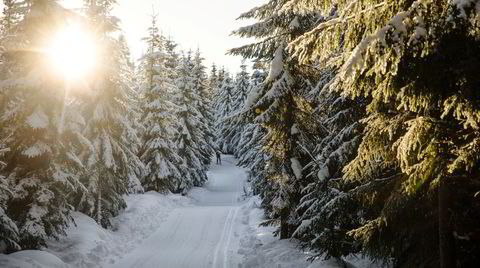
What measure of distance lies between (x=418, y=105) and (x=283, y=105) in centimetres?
902

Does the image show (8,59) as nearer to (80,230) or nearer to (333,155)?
(80,230)

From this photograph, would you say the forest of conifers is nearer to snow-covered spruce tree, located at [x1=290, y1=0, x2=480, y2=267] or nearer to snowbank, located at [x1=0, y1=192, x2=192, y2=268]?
snow-covered spruce tree, located at [x1=290, y1=0, x2=480, y2=267]

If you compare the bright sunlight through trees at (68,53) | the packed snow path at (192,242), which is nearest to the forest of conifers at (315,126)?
the bright sunlight through trees at (68,53)

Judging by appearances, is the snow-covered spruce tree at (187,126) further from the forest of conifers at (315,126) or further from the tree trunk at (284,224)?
the tree trunk at (284,224)

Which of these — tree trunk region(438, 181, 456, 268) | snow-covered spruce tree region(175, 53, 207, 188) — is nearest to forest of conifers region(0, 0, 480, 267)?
tree trunk region(438, 181, 456, 268)

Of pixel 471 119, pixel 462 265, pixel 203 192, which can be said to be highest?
pixel 471 119

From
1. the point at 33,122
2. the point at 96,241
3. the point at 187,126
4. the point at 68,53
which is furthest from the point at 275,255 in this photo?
the point at 187,126

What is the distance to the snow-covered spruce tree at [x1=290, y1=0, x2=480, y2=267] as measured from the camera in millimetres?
4727

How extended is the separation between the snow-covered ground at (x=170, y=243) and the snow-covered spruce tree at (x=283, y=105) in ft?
7.15

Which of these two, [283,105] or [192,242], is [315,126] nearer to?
[283,105]

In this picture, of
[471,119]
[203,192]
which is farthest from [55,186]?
[203,192]

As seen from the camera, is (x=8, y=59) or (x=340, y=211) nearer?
(x=340, y=211)

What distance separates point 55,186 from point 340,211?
34.4 feet

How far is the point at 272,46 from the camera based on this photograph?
15648 mm
